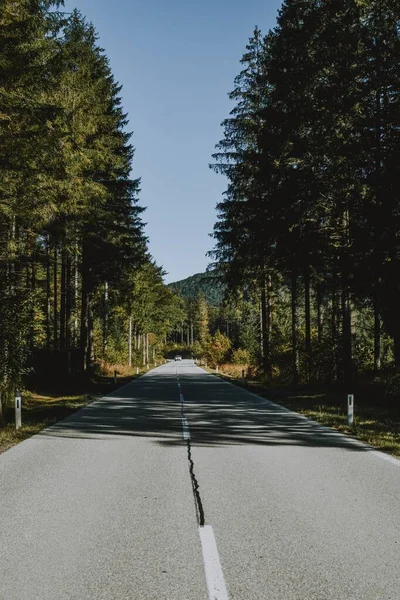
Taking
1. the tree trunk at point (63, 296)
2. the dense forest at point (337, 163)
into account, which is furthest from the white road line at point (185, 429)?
the tree trunk at point (63, 296)

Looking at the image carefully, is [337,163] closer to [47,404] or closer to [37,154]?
[37,154]

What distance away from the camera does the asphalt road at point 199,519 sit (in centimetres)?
354

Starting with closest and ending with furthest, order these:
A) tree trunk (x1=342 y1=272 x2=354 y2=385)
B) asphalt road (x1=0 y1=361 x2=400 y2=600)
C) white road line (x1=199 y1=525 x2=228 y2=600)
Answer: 1. white road line (x1=199 y1=525 x2=228 y2=600)
2. asphalt road (x1=0 y1=361 x2=400 y2=600)
3. tree trunk (x1=342 y1=272 x2=354 y2=385)

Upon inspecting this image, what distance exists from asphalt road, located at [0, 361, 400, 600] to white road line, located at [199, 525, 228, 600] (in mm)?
14

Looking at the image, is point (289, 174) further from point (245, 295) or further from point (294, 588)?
point (294, 588)

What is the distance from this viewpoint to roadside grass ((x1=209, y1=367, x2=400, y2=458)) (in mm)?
9523

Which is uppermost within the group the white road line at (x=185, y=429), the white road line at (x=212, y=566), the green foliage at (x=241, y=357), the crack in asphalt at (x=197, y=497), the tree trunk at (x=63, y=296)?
the tree trunk at (x=63, y=296)

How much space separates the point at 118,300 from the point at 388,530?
126 ft

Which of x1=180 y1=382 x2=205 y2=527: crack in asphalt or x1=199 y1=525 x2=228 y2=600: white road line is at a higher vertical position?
x1=199 y1=525 x2=228 y2=600: white road line

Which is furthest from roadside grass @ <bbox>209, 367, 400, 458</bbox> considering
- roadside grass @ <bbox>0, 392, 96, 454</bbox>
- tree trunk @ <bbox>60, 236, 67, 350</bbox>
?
tree trunk @ <bbox>60, 236, 67, 350</bbox>

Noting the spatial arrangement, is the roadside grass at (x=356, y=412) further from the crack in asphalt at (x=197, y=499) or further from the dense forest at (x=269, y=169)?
the crack in asphalt at (x=197, y=499)

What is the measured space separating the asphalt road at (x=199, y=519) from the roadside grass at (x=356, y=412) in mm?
687

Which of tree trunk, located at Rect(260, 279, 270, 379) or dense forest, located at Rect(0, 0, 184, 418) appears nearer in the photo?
dense forest, located at Rect(0, 0, 184, 418)

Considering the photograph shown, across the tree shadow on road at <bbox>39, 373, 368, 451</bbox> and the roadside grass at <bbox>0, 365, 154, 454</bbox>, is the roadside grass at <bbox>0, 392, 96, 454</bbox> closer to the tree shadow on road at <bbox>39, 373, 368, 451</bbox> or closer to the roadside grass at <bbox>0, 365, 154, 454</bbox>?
the roadside grass at <bbox>0, 365, 154, 454</bbox>
